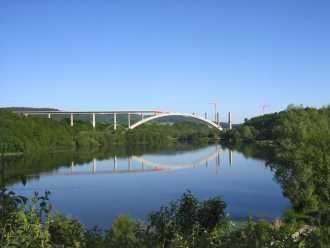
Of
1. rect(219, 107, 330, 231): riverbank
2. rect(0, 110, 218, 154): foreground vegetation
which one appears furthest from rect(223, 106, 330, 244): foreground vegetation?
rect(0, 110, 218, 154): foreground vegetation

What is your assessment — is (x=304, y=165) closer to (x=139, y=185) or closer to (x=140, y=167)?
(x=139, y=185)

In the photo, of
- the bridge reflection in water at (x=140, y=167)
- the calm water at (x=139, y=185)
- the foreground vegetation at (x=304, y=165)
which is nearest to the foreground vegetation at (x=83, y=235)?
the calm water at (x=139, y=185)

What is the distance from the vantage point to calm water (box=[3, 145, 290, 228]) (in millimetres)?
13016

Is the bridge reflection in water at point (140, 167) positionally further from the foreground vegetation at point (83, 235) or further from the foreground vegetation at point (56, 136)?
the foreground vegetation at point (83, 235)

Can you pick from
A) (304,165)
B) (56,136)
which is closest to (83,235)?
(304,165)

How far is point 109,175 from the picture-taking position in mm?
23062

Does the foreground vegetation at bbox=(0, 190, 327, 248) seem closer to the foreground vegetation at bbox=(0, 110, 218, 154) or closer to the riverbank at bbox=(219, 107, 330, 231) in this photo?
the riverbank at bbox=(219, 107, 330, 231)

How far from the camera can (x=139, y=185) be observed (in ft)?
63.1

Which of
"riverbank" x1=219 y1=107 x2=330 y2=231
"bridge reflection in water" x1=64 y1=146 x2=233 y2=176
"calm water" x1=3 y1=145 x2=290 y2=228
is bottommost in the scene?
"calm water" x1=3 y1=145 x2=290 y2=228

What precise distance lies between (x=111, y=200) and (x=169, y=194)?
2.25 meters

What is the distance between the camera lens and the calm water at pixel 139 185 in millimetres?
13016

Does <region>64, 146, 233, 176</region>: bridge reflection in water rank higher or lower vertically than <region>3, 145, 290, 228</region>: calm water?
higher

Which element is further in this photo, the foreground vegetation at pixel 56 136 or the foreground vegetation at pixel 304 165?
the foreground vegetation at pixel 56 136

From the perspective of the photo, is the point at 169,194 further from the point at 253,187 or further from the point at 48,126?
the point at 48,126
